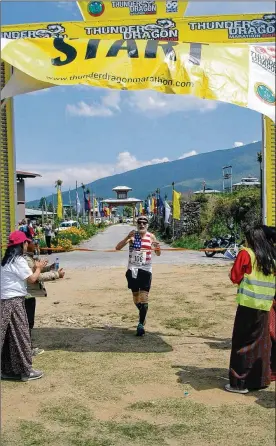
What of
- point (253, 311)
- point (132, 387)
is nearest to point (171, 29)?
point (253, 311)

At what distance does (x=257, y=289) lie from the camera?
439cm

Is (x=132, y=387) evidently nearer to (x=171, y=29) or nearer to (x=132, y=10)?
(x=171, y=29)

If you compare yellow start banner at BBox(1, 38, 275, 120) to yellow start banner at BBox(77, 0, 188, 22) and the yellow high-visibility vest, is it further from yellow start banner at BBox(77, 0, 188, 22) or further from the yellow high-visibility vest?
the yellow high-visibility vest

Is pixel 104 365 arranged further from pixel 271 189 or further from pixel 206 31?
pixel 206 31

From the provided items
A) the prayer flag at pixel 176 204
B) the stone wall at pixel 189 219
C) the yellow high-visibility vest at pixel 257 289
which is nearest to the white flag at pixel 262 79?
the yellow high-visibility vest at pixel 257 289

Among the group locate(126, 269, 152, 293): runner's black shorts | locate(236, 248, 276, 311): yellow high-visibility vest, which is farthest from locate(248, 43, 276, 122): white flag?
locate(126, 269, 152, 293): runner's black shorts

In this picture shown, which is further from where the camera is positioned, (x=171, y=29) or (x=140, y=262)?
(x=140, y=262)

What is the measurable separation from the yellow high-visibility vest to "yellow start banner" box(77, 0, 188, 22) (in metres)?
3.37

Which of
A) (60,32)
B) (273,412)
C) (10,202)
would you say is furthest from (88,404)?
(60,32)

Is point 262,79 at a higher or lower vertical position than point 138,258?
higher

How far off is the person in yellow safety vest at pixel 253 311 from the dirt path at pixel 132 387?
18 centimetres

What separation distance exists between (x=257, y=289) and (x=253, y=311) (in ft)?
0.72

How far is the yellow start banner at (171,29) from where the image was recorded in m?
5.84

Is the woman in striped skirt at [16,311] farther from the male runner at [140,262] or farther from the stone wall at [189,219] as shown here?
the stone wall at [189,219]
